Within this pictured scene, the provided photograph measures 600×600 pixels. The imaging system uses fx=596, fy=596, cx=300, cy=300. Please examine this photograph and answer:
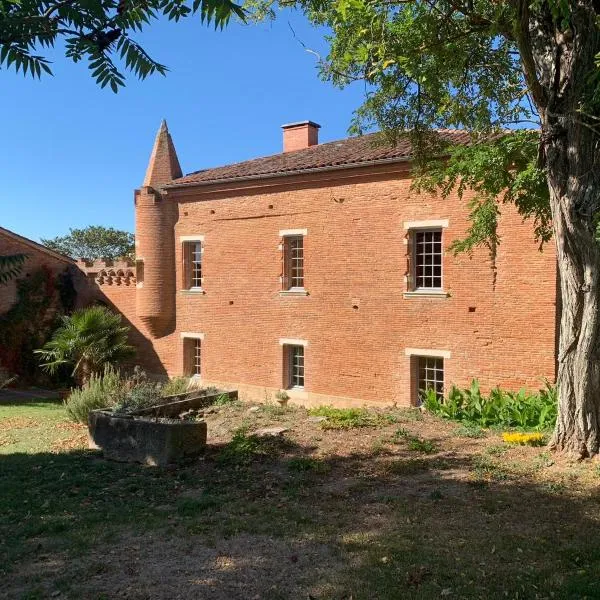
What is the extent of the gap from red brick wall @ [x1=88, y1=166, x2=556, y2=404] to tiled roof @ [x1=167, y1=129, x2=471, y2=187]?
0.38 metres

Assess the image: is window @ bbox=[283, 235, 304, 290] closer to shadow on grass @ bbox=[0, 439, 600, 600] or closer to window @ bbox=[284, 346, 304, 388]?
window @ bbox=[284, 346, 304, 388]

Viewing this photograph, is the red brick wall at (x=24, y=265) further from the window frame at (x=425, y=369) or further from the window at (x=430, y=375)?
the window at (x=430, y=375)

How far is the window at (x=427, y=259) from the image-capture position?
15562 millimetres

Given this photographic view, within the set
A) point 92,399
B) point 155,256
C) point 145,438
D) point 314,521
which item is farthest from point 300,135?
point 314,521

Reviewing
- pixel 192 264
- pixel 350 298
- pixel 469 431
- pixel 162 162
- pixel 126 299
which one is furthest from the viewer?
pixel 126 299

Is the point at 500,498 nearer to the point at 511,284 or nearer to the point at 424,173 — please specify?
the point at 424,173

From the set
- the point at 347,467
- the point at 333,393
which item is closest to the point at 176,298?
the point at 333,393

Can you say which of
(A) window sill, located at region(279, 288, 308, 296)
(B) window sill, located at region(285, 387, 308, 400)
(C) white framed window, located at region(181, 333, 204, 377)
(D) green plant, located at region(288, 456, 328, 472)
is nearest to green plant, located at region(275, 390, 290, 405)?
(B) window sill, located at region(285, 387, 308, 400)

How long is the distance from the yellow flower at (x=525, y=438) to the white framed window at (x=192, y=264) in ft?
43.9

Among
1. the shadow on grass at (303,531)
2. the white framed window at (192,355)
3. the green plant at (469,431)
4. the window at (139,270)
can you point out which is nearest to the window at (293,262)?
the white framed window at (192,355)

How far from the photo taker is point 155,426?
32.0 ft

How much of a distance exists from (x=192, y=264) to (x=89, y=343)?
14.1ft

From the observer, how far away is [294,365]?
18.4 metres

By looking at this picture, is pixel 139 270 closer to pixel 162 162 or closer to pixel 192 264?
pixel 192 264
